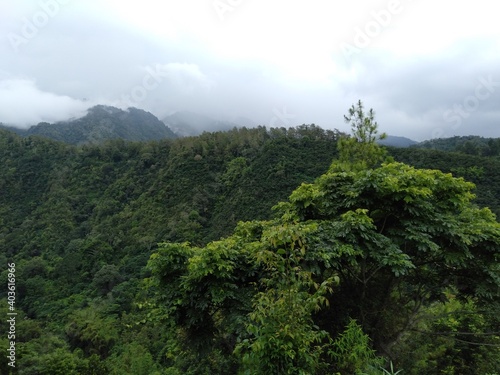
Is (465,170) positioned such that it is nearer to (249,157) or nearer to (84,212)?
(249,157)

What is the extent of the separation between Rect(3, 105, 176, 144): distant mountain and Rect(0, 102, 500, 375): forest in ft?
169

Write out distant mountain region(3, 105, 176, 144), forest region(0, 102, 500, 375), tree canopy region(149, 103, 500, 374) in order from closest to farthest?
forest region(0, 102, 500, 375) < tree canopy region(149, 103, 500, 374) < distant mountain region(3, 105, 176, 144)

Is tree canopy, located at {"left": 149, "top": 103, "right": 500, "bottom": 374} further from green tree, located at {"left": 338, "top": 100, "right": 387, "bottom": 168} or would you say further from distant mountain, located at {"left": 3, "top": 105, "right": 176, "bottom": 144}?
distant mountain, located at {"left": 3, "top": 105, "right": 176, "bottom": 144}

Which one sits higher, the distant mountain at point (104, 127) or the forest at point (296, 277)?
the distant mountain at point (104, 127)

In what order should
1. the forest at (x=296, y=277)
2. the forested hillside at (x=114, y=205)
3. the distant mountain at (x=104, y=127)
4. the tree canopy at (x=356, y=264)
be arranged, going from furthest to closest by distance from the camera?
the distant mountain at (x=104, y=127)
the forested hillside at (x=114, y=205)
the tree canopy at (x=356, y=264)
the forest at (x=296, y=277)

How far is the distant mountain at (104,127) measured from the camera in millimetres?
89062

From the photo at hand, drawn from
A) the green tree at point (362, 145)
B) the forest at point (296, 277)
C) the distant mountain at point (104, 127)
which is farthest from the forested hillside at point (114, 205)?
the distant mountain at point (104, 127)

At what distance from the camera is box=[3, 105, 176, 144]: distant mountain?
8906cm

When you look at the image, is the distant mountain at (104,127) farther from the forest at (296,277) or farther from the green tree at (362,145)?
the green tree at (362,145)

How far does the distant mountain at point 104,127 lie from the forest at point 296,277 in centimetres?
5137

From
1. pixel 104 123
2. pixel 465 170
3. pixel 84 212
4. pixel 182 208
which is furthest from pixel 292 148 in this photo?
pixel 104 123

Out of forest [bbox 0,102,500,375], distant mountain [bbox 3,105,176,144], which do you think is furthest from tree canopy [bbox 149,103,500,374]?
distant mountain [bbox 3,105,176,144]

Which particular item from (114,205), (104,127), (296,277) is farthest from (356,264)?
(104,127)

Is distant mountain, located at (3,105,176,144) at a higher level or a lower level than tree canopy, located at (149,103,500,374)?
higher
